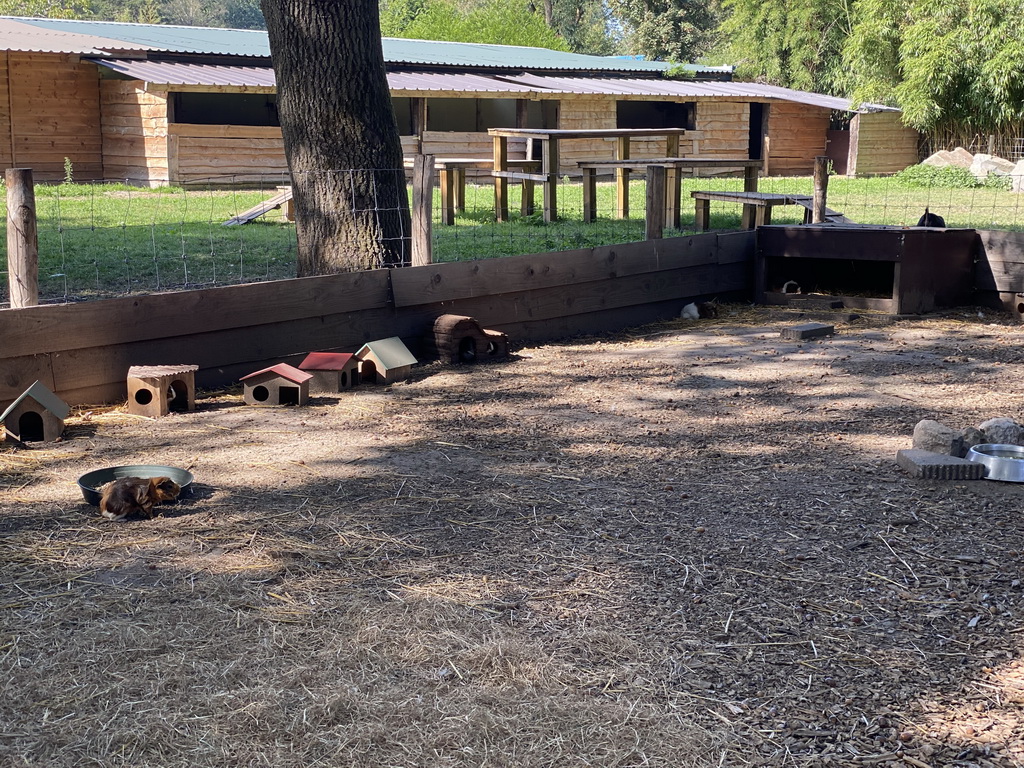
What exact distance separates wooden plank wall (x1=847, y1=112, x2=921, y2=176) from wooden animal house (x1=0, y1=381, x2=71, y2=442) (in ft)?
92.2

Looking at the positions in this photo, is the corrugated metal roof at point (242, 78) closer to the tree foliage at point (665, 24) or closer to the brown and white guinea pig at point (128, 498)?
the brown and white guinea pig at point (128, 498)

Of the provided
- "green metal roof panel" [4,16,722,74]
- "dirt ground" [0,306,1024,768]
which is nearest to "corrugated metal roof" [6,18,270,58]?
"green metal roof panel" [4,16,722,74]

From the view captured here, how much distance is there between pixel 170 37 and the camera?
23.3m

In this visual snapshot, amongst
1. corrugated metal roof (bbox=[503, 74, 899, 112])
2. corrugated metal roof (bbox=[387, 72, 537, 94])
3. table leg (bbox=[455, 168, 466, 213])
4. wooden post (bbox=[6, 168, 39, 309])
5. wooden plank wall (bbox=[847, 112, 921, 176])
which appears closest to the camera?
wooden post (bbox=[6, 168, 39, 309])

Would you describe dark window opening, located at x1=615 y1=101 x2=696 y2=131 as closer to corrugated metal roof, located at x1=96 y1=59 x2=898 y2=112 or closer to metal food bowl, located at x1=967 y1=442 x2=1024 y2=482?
corrugated metal roof, located at x1=96 y1=59 x2=898 y2=112

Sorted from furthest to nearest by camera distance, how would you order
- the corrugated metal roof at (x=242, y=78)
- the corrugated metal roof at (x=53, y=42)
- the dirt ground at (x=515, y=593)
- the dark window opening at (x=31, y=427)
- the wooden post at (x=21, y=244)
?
the corrugated metal roof at (x=53, y=42) → the corrugated metal roof at (x=242, y=78) → the wooden post at (x=21, y=244) → the dark window opening at (x=31, y=427) → the dirt ground at (x=515, y=593)

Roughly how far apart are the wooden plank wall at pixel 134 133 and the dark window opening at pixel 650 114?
15.3 m

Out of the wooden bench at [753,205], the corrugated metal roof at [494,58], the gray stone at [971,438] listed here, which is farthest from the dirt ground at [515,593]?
the corrugated metal roof at [494,58]

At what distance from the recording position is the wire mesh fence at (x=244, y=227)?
27.4ft

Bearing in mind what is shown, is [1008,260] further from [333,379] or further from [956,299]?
[333,379]

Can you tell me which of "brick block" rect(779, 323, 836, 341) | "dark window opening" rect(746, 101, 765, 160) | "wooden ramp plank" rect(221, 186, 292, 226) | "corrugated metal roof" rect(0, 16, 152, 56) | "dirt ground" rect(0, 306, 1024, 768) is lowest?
"dirt ground" rect(0, 306, 1024, 768)

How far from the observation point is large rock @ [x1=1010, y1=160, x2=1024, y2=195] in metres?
23.2

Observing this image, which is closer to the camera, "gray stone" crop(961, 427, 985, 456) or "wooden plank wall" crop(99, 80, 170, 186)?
"gray stone" crop(961, 427, 985, 456)

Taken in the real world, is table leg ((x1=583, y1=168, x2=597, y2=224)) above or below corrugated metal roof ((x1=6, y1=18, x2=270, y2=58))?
below
